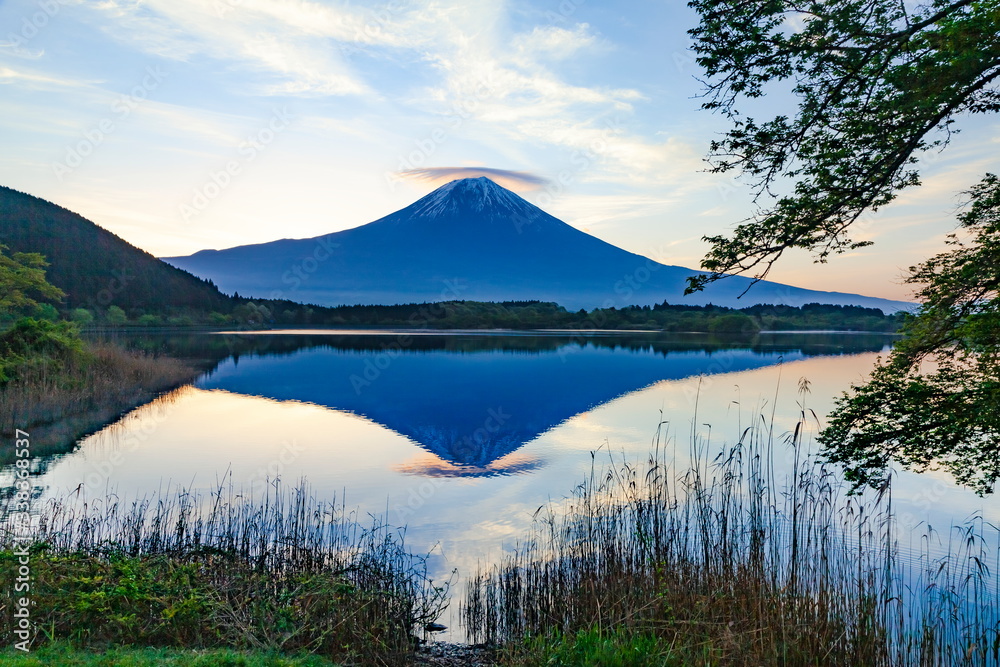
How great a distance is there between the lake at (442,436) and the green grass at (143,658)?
3.74 meters

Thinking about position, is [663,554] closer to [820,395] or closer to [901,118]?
[901,118]

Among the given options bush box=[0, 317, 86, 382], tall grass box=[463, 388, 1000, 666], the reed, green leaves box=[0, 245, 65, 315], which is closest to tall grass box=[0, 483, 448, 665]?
tall grass box=[463, 388, 1000, 666]

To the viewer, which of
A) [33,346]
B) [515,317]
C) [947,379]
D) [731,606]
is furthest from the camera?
[515,317]

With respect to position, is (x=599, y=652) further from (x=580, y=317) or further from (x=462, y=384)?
(x=580, y=317)

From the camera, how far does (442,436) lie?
2152 cm

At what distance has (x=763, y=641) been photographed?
4.92 metres

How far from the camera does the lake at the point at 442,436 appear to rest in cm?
1173

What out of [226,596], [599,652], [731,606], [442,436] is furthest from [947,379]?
[442,436]

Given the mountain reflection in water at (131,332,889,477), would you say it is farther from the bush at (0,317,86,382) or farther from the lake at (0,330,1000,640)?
the bush at (0,317,86,382)

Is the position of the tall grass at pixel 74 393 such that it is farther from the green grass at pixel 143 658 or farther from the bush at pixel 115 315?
the bush at pixel 115 315

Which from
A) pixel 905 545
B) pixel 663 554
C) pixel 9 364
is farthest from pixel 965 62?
pixel 9 364

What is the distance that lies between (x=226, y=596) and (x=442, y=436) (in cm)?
1585

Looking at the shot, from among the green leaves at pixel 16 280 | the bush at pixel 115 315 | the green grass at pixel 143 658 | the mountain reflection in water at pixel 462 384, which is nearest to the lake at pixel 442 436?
the mountain reflection in water at pixel 462 384

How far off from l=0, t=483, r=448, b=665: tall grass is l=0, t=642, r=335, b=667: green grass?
0.70ft
